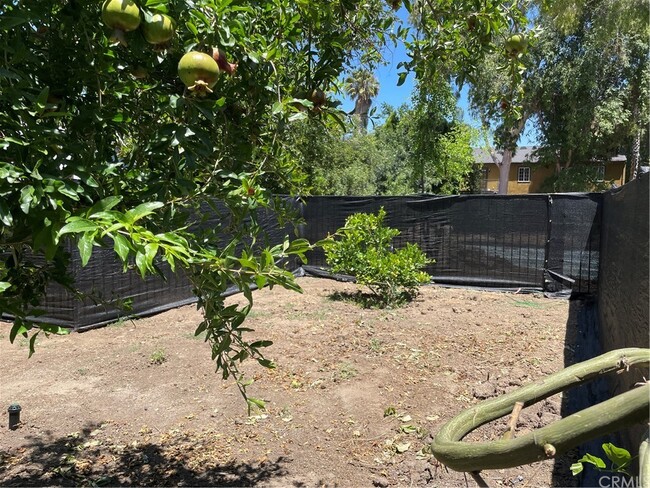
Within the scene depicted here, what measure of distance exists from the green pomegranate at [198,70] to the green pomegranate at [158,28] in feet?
0.22

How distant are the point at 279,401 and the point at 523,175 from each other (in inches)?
1317

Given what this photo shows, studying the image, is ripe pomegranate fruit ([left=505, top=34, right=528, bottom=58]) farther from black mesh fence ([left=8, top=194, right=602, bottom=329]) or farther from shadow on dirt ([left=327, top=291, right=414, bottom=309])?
shadow on dirt ([left=327, top=291, right=414, bottom=309])

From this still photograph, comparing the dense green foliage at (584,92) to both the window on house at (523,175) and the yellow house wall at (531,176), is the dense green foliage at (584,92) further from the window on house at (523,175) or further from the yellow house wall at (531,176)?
the window on house at (523,175)

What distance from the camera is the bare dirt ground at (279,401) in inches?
112

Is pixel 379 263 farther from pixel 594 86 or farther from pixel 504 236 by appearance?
pixel 594 86

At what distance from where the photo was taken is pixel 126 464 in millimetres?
2910

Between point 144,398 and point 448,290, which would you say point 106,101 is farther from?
point 448,290

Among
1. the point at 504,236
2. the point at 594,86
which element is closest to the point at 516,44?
the point at 504,236

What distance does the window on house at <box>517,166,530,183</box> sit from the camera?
1305 inches

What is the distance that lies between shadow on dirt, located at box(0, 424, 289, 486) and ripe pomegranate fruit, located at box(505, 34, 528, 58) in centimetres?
245

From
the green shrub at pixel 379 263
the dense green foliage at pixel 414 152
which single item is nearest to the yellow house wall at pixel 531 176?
the dense green foliage at pixel 414 152

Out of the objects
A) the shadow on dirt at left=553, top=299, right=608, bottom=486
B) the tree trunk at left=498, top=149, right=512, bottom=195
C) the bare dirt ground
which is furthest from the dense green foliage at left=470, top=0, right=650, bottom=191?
the bare dirt ground

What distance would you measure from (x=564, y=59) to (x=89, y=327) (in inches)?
703

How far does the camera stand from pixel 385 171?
27484mm
